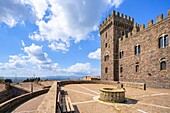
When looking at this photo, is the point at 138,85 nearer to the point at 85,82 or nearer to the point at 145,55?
the point at 145,55

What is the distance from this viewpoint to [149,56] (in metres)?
18.9

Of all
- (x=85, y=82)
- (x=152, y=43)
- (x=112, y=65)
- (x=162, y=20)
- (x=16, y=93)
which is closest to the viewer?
(x=162, y=20)

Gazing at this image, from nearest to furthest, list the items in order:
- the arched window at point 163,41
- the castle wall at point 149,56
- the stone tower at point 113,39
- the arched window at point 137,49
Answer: the arched window at point 163,41, the castle wall at point 149,56, the arched window at point 137,49, the stone tower at point 113,39

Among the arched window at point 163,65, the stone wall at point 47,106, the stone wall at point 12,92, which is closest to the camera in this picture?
the stone wall at point 47,106

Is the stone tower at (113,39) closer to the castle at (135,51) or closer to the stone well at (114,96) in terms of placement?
the castle at (135,51)

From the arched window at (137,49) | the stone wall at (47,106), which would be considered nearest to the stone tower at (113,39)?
the arched window at (137,49)

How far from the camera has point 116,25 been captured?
26750 mm

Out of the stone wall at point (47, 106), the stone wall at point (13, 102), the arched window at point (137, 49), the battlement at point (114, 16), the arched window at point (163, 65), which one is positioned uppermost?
the battlement at point (114, 16)

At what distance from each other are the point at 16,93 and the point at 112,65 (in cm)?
2032

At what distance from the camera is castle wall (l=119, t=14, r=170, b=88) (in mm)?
16527

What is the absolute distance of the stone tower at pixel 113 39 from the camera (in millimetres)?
26312

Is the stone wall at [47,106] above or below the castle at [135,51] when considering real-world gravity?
below

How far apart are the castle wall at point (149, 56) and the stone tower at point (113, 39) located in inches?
97.0

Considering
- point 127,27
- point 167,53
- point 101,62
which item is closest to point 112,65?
point 101,62
